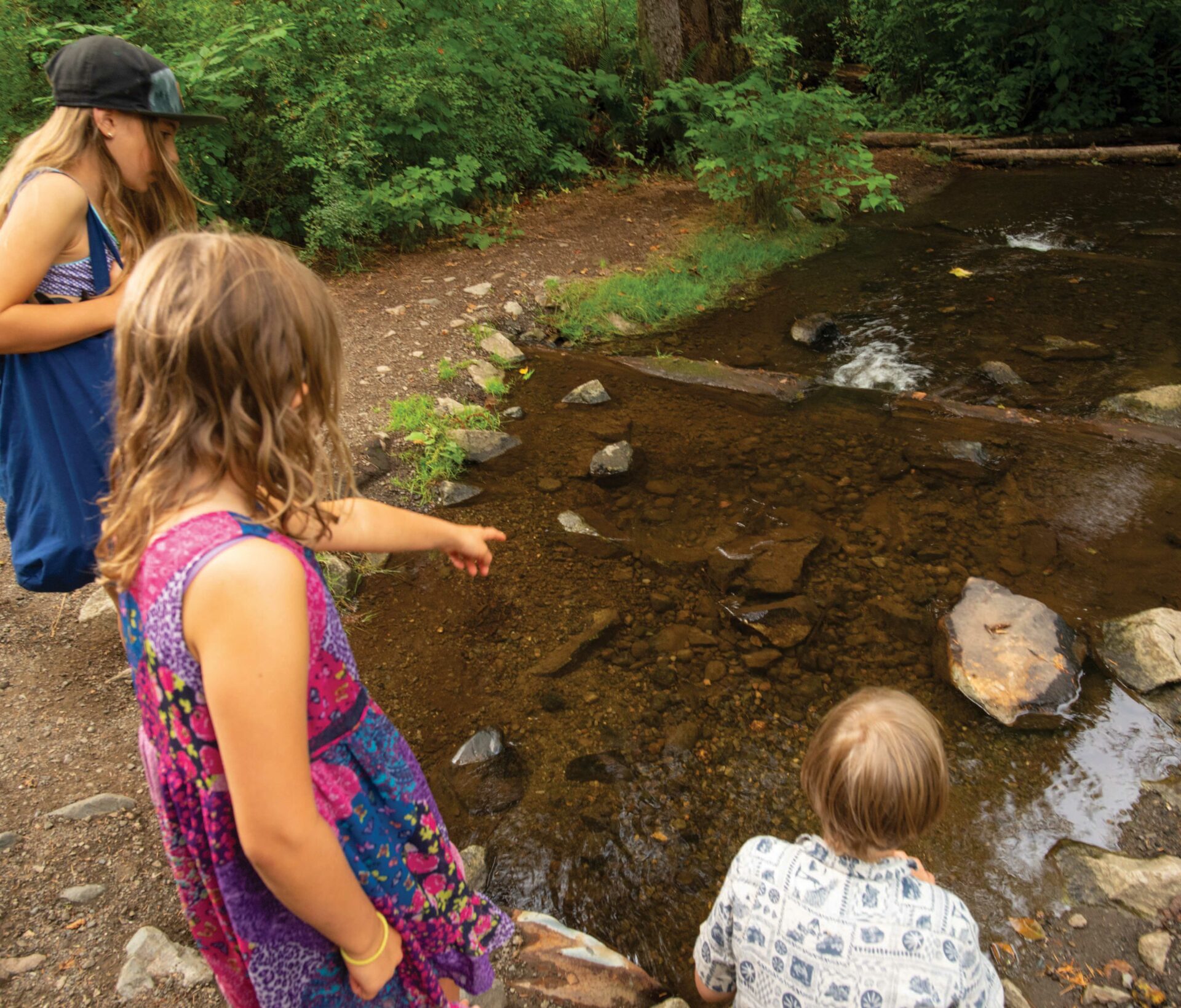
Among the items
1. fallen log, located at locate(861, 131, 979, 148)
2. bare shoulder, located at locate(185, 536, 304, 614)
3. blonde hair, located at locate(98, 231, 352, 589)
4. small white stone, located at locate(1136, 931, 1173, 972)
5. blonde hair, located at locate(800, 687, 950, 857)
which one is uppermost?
blonde hair, located at locate(98, 231, 352, 589)

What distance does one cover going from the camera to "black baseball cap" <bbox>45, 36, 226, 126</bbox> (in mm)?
1692

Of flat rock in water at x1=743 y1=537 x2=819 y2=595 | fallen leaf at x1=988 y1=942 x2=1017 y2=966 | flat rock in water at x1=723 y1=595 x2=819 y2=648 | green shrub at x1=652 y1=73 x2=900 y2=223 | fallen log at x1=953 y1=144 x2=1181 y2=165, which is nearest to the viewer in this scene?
fallen leaf at x1=988 y1=942 x2=1017 y2=966

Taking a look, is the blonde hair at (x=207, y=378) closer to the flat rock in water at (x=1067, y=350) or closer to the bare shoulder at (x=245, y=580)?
the bare shoulder at (x=245, y=580)

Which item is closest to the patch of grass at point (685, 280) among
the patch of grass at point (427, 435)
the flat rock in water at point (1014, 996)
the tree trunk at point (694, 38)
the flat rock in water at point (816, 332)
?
the flat rock in water at point (816, 332)

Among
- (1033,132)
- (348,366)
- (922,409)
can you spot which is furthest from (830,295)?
(1033,132)

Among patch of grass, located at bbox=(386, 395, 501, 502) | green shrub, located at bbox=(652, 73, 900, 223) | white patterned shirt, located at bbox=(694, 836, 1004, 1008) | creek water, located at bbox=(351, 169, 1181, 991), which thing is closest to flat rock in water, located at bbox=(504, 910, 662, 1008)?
creek water, located at bbox=(351, 169, 1181, 991)

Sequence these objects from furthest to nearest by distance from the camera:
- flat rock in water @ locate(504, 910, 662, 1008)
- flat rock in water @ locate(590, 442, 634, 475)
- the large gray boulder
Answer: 1. flat rock in water @ locate(590, 442, 634, 475)
2. the large gray boulder
3. flat rock in water @ locate(504, 910, 662, 1008)

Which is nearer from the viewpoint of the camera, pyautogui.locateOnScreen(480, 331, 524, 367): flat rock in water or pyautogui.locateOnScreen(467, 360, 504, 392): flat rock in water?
pyautogui.locateOnScreen(467, 360, 504, 392): flat rock in water

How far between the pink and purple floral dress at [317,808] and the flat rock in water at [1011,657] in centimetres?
219

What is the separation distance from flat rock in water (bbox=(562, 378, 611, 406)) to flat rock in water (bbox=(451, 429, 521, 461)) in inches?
22.0

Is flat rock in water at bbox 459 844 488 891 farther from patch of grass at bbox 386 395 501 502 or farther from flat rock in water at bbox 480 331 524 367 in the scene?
flat rock in water at bbox 480 331 524 367

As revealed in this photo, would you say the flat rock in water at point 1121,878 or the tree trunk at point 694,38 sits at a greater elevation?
the tree trunk at point 694,38

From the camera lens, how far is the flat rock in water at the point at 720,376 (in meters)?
4.92

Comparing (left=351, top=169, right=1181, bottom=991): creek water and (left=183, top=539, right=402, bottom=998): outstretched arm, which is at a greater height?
(left=183, top=539, right=402, bottom=998): outstretched arm
